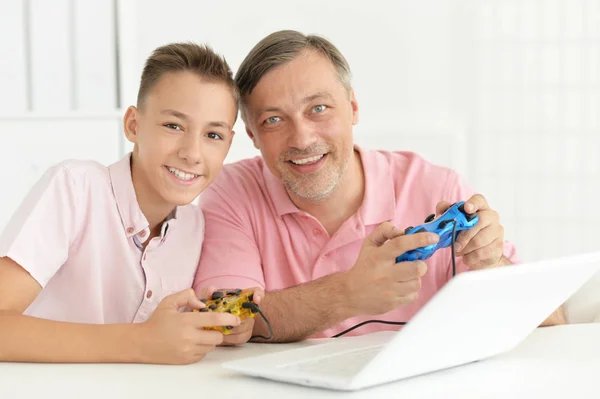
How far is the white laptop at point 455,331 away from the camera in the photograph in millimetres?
980

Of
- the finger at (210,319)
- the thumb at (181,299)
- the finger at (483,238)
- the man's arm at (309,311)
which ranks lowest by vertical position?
the man's arm at (309,311)

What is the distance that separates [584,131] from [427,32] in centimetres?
73

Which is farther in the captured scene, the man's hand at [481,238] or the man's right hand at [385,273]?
the man's hand at [481,238]

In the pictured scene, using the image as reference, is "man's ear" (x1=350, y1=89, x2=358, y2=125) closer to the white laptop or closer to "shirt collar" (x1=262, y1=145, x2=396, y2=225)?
"shirt collar" (x1=262, y1=145, x2=396, y2=225)

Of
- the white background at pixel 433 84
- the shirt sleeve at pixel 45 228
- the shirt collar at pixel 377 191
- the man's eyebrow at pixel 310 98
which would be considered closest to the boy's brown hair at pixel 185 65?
the man's eyebrow at pixel 310 98

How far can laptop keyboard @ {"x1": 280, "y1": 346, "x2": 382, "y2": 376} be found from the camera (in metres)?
1.09

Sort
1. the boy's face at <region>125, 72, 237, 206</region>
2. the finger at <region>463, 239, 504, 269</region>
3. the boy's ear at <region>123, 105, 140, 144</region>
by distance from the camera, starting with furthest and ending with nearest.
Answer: the boy's ear at <region>123, 105, 140, 144</region>, the boy's face at <region>125, 72, 237, 206</region>, the finger at <region>463, 239, 504, 269</region>

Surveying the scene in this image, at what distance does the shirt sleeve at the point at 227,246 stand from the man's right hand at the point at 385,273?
0.31 m

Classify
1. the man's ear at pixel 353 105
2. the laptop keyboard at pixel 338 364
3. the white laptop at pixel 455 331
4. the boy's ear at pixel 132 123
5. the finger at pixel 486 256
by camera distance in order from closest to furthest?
1. the white laptop at pixel 455 331
2. the laptop keyboard at pixel 338 364
3. the finger at pixel 486 256
4. the boy's ear at pixel 132 123
5. the man's ear at pixel 353 105

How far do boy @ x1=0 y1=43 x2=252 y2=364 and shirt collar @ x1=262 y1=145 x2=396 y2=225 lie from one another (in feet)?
0.73

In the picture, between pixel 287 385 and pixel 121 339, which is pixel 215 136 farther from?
pixel 287 385

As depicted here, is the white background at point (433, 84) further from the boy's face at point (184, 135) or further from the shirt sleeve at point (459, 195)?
the shirt sleeve at point (459, 195)

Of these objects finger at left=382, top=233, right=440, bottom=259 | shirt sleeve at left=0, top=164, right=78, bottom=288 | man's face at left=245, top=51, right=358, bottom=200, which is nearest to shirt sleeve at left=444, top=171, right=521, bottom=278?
man's face at left=245, top=51, right=358, bottom=200

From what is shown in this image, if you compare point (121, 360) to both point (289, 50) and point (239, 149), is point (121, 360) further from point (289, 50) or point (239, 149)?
point (239, 149)
